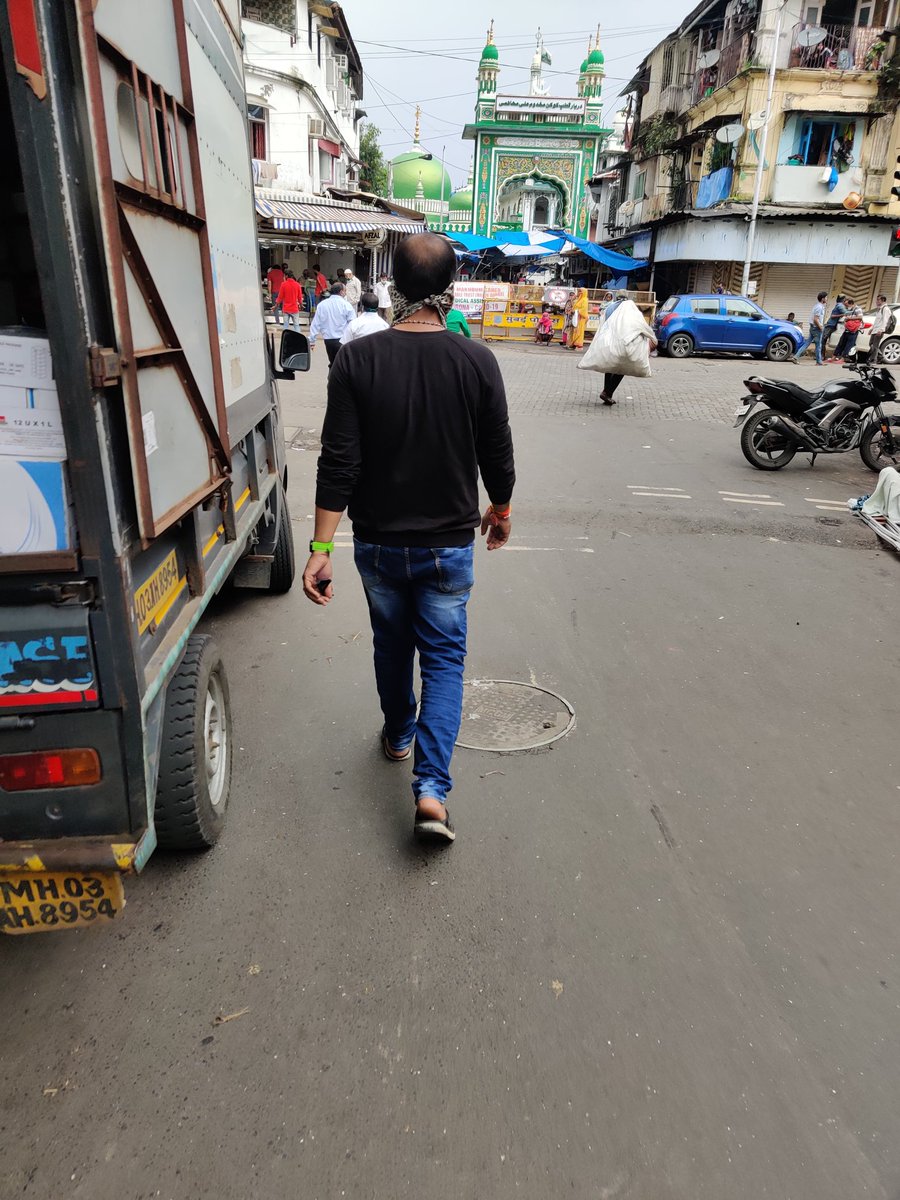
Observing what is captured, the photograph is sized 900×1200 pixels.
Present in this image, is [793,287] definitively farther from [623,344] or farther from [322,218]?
[623,344]

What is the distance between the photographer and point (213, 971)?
2.45 metres

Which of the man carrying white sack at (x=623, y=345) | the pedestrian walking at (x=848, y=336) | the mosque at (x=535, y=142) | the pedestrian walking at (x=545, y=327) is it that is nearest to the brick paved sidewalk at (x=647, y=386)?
the man carrying white sack at (x=623, y=345)

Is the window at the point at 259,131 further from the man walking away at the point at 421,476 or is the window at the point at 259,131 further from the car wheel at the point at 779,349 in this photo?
the man walking away at the point at 421,476

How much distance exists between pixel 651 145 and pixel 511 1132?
42.2m

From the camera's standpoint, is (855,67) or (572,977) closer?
(572,977)

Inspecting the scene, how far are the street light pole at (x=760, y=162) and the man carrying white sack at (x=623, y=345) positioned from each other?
17.2m

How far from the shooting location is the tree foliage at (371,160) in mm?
53156

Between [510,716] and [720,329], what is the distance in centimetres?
2124

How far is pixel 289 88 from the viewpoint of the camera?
28922 millimetres

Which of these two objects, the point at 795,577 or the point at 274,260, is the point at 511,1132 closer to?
the point at 795,577

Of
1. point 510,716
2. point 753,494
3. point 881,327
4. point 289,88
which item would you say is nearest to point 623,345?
point 753,494

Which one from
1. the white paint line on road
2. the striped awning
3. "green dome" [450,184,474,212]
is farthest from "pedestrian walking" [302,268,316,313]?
"green dome" [450,184,474,212]

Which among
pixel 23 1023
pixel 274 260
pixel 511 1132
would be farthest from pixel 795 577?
pixel 274 260

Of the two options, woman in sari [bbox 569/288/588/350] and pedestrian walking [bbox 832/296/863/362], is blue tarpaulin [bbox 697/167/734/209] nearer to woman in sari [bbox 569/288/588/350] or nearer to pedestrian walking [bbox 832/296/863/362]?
pedestrian walking [bbox 832/296/863/362]
